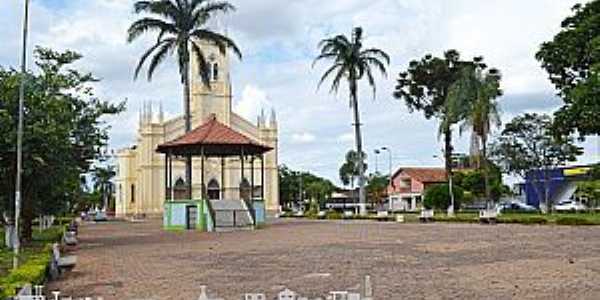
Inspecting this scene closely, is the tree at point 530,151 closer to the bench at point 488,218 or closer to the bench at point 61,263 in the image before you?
the bench at point 488,218

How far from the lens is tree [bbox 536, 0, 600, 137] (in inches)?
820

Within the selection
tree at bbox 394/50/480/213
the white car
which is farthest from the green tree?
the white car

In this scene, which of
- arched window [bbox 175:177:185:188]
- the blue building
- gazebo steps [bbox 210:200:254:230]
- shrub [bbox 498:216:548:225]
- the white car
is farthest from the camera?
arched window [bbox 175:177:185:188]

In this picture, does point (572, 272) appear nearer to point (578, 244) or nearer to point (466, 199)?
point (578, 244)

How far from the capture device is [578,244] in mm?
19969

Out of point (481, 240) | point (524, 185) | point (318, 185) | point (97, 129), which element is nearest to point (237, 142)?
point (97, 129)

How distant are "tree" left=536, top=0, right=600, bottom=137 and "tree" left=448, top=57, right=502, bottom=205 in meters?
21.0

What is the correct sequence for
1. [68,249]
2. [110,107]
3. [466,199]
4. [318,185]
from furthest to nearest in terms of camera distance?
[318,185], [466,199], [110,107], [68,249]

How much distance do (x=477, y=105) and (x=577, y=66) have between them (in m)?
22.4

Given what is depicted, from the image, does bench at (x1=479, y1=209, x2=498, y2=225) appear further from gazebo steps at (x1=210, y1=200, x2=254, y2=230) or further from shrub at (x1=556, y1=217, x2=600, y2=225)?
gazebo steps at (x1=210, y1=200, x2=254, y2=230)

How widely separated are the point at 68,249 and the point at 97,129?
14.2ft

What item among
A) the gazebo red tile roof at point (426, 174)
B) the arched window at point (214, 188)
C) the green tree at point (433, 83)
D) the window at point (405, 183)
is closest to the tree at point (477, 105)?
the green tree at point (433, 83)

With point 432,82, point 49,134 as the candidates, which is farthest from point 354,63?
point 49,134

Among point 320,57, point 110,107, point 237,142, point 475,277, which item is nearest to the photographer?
point 475,277
